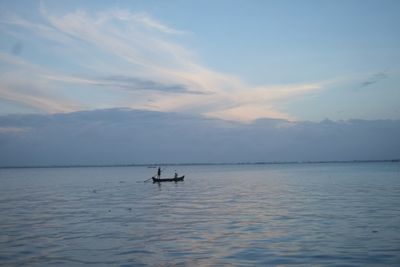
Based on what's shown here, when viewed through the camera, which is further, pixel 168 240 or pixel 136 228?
pixel 136 228

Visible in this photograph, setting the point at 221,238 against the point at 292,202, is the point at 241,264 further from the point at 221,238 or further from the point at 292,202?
the point at 292,202

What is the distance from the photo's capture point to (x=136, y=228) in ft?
86.4

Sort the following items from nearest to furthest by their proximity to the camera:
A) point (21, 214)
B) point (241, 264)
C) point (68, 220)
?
point (241, 264)
point (68, 220)
point (21, 214)

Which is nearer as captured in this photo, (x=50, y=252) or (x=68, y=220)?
(x=50, y=252)

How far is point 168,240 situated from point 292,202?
69.7ft

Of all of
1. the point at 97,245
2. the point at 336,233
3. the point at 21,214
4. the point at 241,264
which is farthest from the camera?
the point at 21,214


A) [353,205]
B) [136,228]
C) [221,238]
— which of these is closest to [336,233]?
[221,238]

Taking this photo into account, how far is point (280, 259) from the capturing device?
17.4 metres

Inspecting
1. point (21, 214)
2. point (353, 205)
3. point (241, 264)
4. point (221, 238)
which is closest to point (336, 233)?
point (221, 238)

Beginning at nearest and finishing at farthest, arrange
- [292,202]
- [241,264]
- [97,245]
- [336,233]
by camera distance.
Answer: [241,264] → [97,245] → [336,233] → [292,202]

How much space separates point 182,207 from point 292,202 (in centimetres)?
1090

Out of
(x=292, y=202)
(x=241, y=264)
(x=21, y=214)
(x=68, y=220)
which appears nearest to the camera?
(x=241, y=264)

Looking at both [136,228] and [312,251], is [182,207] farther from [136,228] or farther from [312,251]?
[312,251]

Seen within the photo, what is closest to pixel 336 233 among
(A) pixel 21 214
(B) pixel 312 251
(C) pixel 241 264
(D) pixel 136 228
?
(B) pixel 312 251
